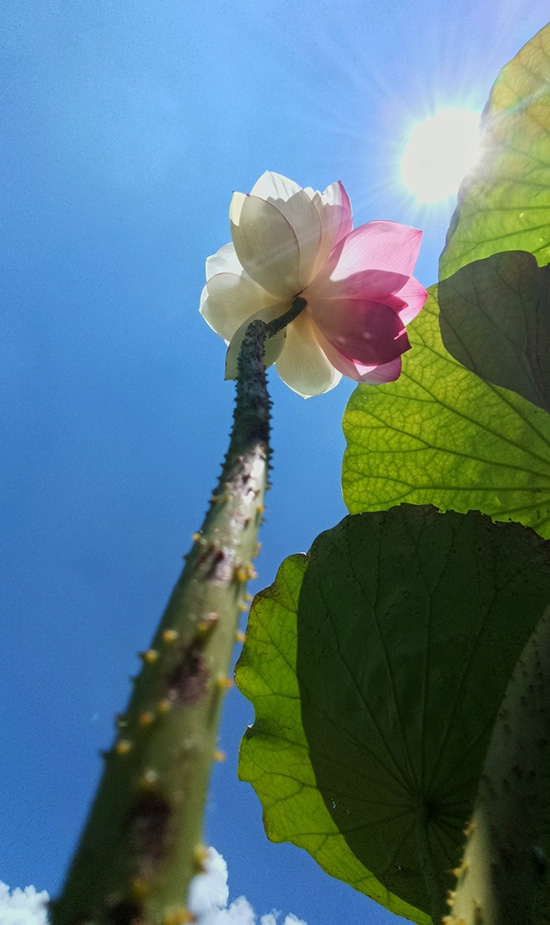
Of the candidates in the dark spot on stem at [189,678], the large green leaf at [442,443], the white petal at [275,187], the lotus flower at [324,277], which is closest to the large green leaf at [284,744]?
the large green leaf at [442,443]

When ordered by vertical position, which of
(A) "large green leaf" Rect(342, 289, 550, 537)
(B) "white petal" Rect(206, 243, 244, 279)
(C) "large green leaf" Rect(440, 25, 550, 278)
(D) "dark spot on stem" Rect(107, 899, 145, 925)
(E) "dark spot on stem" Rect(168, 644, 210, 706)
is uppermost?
(C) "large green leaf" Rect(440, 25, 550, 278)

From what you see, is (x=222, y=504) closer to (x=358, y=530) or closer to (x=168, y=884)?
(x=168, y=884)

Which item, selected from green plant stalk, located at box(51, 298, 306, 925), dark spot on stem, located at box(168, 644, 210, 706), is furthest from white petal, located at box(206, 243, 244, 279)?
dark spot on stem, located at box(168, 644, 210, 706)

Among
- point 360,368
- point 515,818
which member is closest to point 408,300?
point 360,368

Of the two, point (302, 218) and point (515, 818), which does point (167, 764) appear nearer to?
→ point (515, 818)

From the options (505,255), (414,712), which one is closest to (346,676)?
(414,712)

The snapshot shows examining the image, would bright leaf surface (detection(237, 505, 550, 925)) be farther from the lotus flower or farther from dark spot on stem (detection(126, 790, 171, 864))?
dark spot on stem (detection(126, 790, 171, 864))
